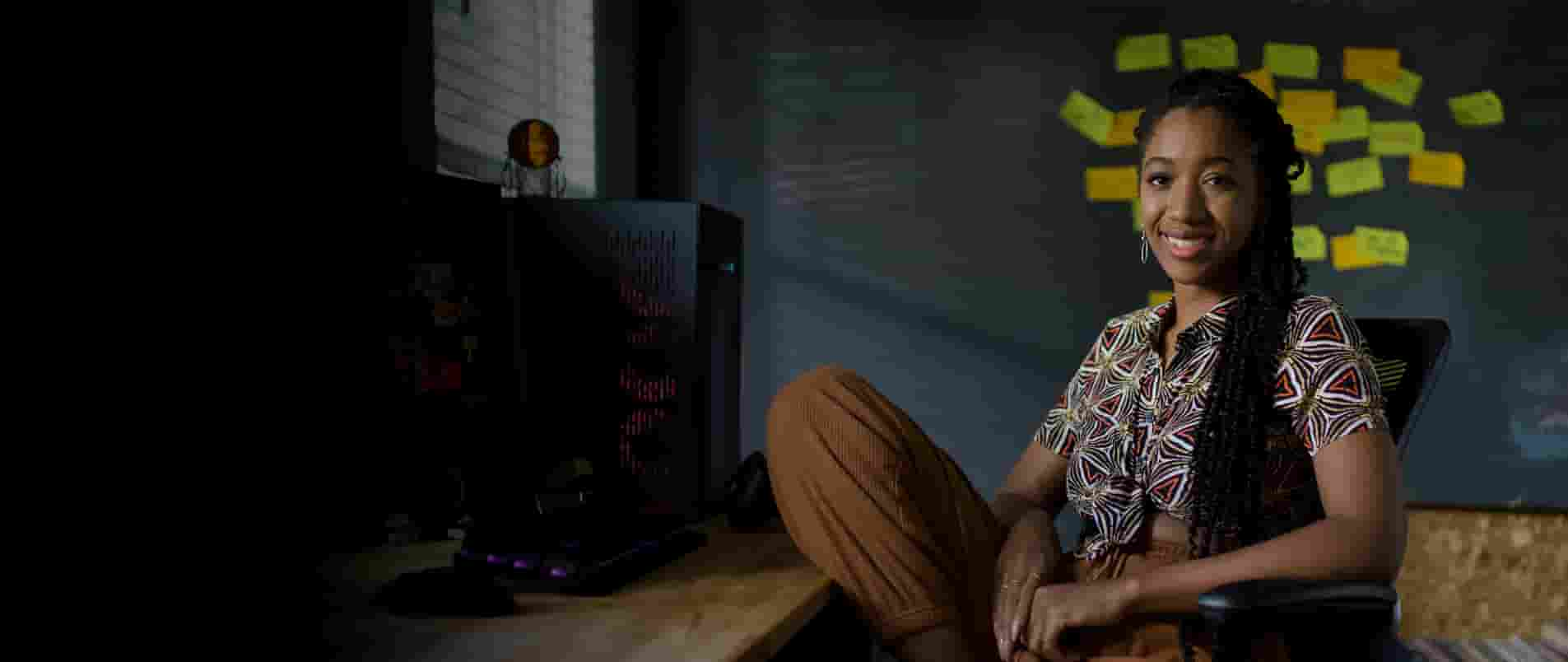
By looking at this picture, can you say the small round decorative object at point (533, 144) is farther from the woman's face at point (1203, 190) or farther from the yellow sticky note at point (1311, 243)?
the yellow sticky note at point (1311, 243)

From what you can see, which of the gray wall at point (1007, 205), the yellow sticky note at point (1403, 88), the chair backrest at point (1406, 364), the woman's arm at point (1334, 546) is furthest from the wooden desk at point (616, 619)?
the yellow sticky note at point (1403, 88)

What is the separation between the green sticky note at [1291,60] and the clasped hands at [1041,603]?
1.62 m

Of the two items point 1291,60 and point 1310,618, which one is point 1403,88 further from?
point 1310,618

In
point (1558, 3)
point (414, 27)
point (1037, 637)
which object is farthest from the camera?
point (1558, 3)

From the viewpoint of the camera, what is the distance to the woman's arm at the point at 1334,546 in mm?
1111

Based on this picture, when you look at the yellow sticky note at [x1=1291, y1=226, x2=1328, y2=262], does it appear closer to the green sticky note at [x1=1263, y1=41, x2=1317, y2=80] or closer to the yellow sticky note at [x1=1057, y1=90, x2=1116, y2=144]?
the green sticky note at [x1=1263, y1=41, x2=1317, y2=80]

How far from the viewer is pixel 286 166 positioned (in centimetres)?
75

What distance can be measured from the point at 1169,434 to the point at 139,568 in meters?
1.09

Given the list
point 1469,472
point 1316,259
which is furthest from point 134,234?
point 1469,472

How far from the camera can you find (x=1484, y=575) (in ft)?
7.83

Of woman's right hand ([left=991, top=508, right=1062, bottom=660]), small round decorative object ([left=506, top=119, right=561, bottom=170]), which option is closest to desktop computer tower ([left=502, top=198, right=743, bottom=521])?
small round decorative object ([left=506, top=119, right=561, bottom=170])

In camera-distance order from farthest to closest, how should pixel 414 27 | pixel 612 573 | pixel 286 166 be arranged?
pixel 414 27 → pixel 612 573 → pixel 286 166

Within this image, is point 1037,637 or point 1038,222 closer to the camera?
point 1037,637

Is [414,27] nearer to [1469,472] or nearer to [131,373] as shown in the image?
[131,373]
